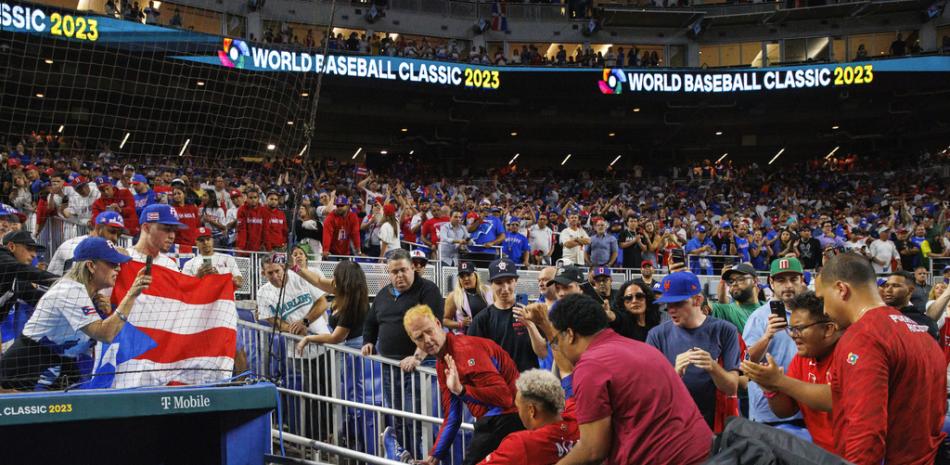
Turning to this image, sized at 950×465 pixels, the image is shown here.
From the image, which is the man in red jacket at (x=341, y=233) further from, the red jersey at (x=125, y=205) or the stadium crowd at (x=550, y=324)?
the red jersey at (x=125, y=205)

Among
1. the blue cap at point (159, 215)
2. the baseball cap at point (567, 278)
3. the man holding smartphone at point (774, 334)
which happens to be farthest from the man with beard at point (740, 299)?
the blue cap at point (159, 215)

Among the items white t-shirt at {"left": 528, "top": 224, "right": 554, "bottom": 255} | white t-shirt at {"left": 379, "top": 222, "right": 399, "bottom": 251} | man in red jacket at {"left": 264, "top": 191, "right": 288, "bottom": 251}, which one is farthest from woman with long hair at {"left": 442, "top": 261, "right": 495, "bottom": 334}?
white t-shirt at {"left": 528, "top": 224, "right": 554, "bottom": 255}

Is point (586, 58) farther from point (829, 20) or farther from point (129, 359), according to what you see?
point (129, 359)

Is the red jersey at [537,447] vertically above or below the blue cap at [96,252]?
below

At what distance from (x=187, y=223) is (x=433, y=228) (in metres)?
4.56

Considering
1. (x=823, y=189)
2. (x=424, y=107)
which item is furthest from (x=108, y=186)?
(x=823, y=189)

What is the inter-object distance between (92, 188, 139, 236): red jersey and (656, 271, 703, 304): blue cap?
316 inches

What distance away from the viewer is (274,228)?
484 inches

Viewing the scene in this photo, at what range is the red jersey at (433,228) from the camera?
13875 mm

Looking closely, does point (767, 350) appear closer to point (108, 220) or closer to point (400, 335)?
point (400, 335)

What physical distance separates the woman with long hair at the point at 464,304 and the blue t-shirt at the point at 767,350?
2584 mm

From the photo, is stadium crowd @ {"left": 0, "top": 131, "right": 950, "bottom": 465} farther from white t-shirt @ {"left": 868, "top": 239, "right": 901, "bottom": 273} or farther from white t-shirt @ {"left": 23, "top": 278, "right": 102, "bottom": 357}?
white t-shirt @ {"left": 868, "top": 239, "right": 901, "bottom": 273}

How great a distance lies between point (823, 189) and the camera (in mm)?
31375

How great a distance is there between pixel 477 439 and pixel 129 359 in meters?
2.22
